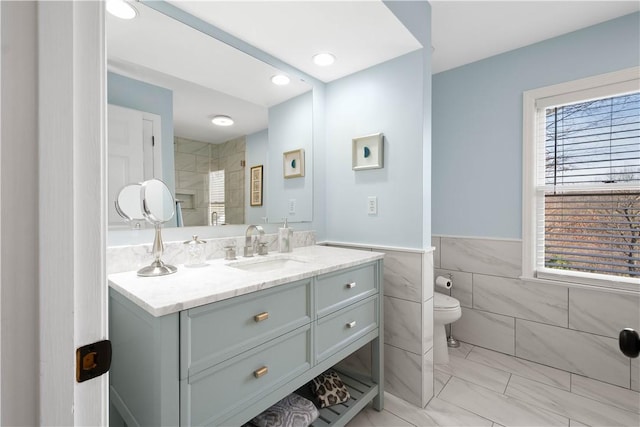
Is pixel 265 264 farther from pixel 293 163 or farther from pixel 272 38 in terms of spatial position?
pixel 272 38

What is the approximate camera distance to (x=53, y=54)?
0.42 m

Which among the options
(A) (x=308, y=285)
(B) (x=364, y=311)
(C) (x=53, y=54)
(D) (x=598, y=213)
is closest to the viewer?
(C) (x=53, y=54)

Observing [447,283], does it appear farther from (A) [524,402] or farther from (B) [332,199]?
(B) [332,199]

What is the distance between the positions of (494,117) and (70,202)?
9.40ft

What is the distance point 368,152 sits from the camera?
2021 mm

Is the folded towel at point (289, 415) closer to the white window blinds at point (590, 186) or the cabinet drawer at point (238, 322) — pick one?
the cabinet drawer at point (238, 322)

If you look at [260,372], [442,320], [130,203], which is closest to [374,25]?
[130,203]

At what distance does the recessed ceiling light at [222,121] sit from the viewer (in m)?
1.65

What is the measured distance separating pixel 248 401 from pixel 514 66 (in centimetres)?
292

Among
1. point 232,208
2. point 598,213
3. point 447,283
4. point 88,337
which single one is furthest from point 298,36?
point 598,213

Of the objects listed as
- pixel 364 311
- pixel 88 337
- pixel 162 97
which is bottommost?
pixel 364 311

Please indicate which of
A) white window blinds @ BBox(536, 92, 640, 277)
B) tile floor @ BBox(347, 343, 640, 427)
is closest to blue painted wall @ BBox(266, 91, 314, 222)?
tile floor @ BBox(347, 343, 640, 427)

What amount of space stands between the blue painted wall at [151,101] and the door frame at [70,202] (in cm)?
98

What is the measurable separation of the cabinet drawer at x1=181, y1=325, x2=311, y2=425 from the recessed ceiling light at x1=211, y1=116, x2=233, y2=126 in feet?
3.84
